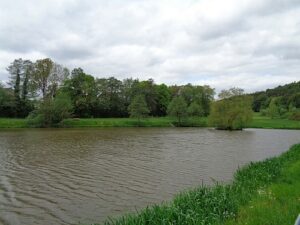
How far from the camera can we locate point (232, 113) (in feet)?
234

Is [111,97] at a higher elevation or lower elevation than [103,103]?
higher

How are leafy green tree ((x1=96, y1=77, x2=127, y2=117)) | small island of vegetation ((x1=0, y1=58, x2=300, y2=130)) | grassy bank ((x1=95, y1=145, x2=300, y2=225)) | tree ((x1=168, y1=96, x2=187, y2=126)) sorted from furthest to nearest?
leafy green tree ((x1=96, y1=77, x2=127, y2=117)) < tree ((x1=168, y1=96, x2=187, y2=126)) < small island of vegetation ((x1=0, y1=58, x2=300, y2=130)) < grassy bank ((x1=95, y1=145, x2=300, y2=225))

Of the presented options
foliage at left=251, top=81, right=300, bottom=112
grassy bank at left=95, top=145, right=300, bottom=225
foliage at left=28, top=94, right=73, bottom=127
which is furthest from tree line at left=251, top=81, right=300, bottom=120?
grassy bank at left=95, top=145, right=300, bottom=225

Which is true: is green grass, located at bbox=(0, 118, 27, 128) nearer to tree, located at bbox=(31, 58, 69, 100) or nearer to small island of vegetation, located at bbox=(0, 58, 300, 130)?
small island of vegetation, located at bbox=(0, 58, 300, 130)

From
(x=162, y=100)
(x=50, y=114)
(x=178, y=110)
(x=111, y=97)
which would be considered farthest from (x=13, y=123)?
(x=162, y=100)

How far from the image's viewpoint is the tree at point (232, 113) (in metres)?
71.2

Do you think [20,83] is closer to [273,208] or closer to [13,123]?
[13,123]

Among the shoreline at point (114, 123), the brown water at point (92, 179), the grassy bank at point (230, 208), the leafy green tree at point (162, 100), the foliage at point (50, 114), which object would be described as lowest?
the brown water at point (92, 179)

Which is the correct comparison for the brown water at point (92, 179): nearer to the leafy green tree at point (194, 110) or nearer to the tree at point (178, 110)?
the tree at point (178, 110)

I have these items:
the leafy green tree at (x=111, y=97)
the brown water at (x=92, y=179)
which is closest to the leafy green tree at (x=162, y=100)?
the leafy green tree at (x=111, y=97)

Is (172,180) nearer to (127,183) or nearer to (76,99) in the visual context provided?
(127,183)

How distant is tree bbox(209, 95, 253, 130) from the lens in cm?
7125

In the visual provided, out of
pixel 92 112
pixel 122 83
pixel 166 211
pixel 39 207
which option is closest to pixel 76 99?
pixel 92 112

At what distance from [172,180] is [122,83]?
85.0 metres
